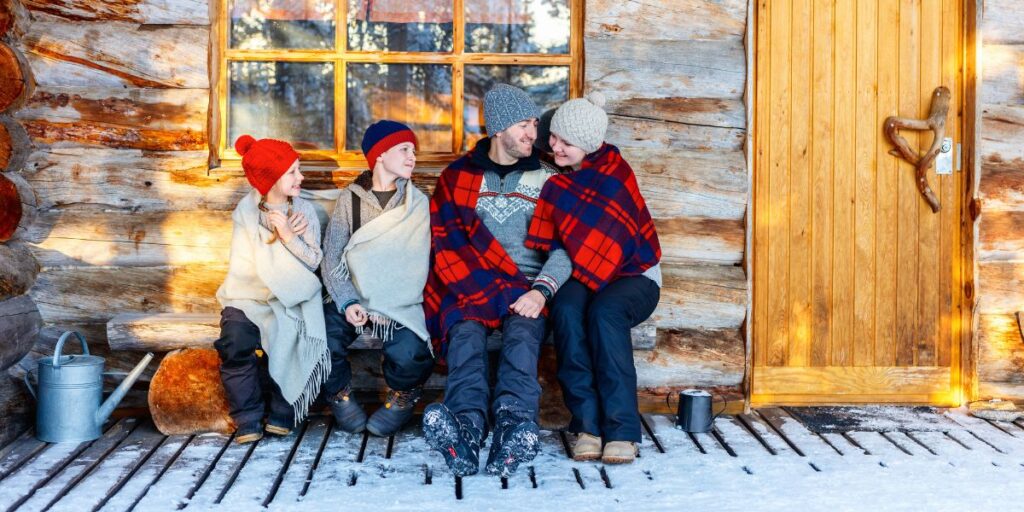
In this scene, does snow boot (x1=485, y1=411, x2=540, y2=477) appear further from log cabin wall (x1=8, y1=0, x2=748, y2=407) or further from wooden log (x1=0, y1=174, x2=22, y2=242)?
wooden log (x1=0, y1=174, x2=22, y2=242)

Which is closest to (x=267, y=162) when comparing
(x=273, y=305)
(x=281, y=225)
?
(x=281, y=225)

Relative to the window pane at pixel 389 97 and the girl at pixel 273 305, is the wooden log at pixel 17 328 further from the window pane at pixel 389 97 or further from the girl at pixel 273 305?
the window pane at pixel 389 97

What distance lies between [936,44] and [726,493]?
2378mm

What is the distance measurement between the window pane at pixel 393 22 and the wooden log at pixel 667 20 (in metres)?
0.66

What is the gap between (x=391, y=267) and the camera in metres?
3.83

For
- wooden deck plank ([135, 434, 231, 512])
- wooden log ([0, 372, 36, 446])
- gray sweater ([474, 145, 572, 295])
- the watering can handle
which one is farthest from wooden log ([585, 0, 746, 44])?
wooden log ([0, 372, 36, 446])

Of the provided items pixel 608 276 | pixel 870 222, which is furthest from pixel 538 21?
pixel 870 222

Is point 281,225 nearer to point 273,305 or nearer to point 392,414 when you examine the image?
point 273,305

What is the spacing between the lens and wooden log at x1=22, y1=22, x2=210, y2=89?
4.15 m

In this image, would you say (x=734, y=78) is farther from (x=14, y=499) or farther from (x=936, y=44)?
(x=14, y=499)

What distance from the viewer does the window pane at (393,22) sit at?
437cm

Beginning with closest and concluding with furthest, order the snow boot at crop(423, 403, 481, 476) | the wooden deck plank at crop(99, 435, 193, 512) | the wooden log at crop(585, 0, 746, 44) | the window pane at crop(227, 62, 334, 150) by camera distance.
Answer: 1. the wooden deck plank at crop(99, 435, 193, 512)
2. the snow boot at crop(423, 403, 481, 476)
3. the wooden log at crop(585, 0, 746, 44)
4. the window pane at crop(227, 62, 334, 150)

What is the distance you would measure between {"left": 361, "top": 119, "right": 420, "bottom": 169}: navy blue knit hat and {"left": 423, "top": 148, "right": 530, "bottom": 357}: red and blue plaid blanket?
0.22 metres

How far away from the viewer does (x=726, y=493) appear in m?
3.12
